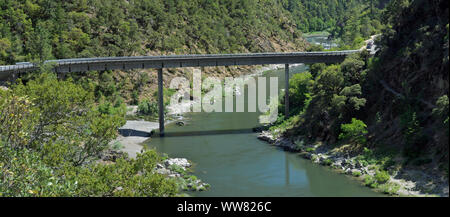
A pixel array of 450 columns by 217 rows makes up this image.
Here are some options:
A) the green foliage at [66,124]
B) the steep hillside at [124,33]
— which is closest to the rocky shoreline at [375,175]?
the green foliage at [66,124]

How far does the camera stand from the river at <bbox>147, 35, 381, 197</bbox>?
52.4 meters

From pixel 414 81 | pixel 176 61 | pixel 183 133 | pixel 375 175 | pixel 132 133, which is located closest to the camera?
pixel 375 175

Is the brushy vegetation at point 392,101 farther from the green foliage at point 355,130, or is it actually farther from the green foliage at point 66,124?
the green foliage at point 66,124

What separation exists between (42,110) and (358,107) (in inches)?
1475

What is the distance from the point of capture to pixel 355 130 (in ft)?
204

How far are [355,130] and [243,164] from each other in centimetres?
1349

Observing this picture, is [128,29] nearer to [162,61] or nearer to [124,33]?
[124,33]

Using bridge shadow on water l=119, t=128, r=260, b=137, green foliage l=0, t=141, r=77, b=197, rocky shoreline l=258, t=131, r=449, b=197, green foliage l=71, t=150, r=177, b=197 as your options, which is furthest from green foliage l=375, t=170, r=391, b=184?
green foliage l=0, t=141, r=77, b=197

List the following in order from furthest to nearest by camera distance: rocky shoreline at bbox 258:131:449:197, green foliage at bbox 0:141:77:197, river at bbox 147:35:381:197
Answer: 1. river at bbox 147:35:381:197
2. rocky shoreline at bbox 258:131:449:197
3. green foliage at bbox 0:141:77:197

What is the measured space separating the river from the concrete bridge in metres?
6.80

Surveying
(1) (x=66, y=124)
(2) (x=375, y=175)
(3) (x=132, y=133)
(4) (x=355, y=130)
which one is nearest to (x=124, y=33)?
(3) (x=132, y=133)

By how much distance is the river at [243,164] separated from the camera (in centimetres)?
5241

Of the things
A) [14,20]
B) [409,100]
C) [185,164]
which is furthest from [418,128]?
[14,20]

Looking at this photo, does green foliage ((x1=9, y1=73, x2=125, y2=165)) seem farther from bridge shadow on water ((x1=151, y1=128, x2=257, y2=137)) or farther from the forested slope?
the forested slope
